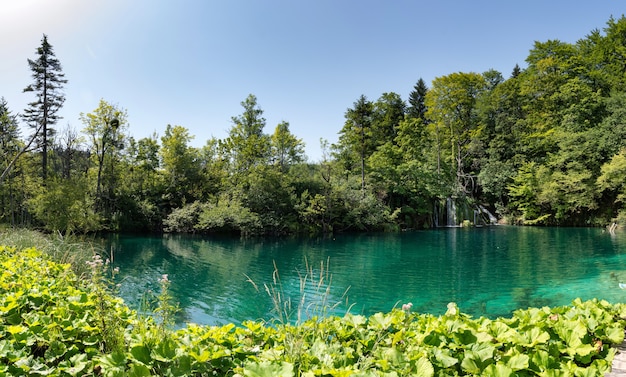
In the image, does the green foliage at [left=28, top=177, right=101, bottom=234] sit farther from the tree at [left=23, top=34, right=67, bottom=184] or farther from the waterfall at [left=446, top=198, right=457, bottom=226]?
the waterfall at [left=446, top=198, right=457, bottom=226]

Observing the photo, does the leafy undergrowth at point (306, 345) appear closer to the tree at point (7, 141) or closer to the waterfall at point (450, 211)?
the tree at point (7, 141)

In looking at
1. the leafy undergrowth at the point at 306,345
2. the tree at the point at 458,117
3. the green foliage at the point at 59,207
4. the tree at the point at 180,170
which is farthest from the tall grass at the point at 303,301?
the tree at the point at 458,117

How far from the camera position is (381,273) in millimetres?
10336

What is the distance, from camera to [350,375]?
1.43 m

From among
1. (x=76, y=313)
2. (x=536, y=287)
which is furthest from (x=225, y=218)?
(x=76, y=313)

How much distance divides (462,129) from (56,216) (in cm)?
3020

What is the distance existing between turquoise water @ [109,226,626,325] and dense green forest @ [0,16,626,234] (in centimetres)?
508

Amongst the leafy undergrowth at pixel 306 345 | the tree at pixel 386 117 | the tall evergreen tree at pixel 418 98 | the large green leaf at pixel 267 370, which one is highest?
the tall evergreen tree at pixel 418 98

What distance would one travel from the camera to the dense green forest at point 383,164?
21.5m

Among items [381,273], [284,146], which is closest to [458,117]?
[284,146]

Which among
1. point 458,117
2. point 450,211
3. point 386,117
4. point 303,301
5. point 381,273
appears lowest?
point 381,273

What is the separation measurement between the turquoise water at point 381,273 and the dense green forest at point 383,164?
16.7ft

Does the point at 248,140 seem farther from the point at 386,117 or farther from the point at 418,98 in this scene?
the point at 418,98

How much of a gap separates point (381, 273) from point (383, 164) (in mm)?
17519
